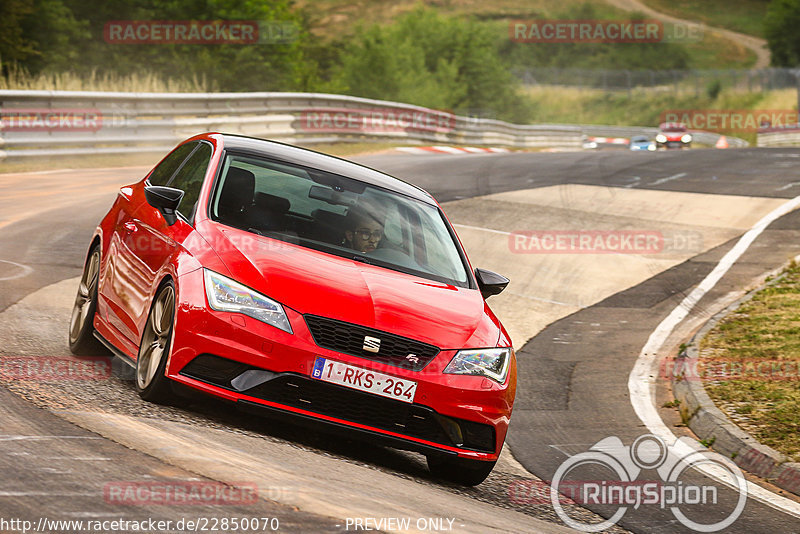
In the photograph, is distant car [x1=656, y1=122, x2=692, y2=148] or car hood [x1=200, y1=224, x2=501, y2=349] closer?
car hood [x1=200, y1=224, x2=501, y2=349]

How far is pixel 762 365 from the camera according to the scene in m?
9.27

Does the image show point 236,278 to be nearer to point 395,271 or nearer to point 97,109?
point 395,271

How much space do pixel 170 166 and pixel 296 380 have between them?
2719mm

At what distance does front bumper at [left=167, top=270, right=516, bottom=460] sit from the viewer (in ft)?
17.7

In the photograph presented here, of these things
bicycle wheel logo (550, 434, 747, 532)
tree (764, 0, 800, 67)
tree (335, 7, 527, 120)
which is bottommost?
bicycle wheel logo (550, 434, 747, 532)

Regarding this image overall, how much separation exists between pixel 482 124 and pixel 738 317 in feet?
91.5

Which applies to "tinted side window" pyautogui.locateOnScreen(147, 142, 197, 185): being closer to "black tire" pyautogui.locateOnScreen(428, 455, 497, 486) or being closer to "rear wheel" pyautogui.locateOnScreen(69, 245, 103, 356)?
"rear wheel" pyautogui.locateOnScreen(69, 245, 103, 356)

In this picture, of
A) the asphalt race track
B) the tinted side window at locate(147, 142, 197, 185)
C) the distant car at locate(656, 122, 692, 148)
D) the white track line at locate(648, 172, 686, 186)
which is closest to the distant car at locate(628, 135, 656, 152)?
the distant car at locate(656, 122, 692, 148)

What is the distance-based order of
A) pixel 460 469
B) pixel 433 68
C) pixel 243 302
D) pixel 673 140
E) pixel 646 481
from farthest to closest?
pixel 433 68, pixel 673 140, pixel 646 481, pixel 460 469, pixel 243 302

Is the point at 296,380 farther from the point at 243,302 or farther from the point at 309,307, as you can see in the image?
the point at 243,302

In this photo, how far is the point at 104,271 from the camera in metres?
7.10

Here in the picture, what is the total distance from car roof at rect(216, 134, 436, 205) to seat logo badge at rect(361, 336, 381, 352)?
6.02ft

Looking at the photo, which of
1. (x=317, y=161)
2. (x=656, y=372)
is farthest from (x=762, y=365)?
(x=317, y=161)

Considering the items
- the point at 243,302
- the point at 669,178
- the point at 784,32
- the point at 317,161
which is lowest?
the point at 243,302
